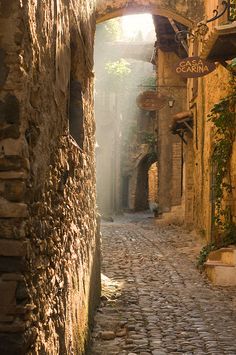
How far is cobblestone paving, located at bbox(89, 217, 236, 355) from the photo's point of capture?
4.78 metres

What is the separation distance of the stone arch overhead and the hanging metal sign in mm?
2864

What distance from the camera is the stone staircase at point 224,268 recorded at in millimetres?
7633

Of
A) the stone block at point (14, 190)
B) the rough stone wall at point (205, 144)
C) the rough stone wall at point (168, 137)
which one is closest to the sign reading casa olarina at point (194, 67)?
the rough stone wall at point (205, 144)

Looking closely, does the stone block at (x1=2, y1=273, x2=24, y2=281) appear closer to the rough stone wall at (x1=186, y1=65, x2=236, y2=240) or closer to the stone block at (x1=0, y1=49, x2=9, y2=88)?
the stone block at (x1=0, y1=49, x2=9, y2=88)

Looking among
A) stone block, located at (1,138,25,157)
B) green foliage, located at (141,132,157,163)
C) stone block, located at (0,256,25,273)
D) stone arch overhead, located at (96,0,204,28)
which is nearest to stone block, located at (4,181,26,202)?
stone block, located at (1,138,25,157)

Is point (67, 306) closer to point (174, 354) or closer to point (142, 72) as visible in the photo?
point (174, 354)

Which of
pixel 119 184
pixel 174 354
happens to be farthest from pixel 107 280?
pixel 119 184

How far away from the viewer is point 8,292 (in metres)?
2.26

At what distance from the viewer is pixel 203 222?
1260 centimetres

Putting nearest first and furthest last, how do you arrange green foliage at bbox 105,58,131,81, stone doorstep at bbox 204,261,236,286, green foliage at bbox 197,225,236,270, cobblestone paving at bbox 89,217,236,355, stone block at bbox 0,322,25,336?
stone block at bbox 0,322,25,336, cobblestone paving at bbox 89,217,236,355, stone doorstep at bbox 204,261,236,286, green foliage at bbox 197,225,236,270, green foliage at bbox 105,58,131,81

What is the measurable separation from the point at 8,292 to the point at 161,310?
161 inches

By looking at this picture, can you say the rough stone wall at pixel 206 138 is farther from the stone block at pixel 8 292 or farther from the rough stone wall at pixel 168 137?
the stone block at pixel 8 292

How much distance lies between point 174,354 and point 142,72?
97.6 feet

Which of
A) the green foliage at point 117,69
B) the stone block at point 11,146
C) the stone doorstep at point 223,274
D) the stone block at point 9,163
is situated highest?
the green foliage at point 117,69
